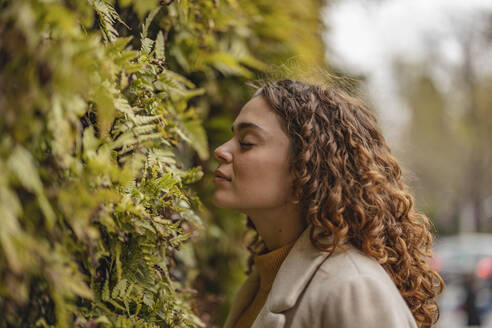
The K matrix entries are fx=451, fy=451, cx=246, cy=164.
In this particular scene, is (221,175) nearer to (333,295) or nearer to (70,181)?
(333,295)

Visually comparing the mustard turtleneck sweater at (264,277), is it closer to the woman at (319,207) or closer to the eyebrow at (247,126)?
the woman at (319,207)

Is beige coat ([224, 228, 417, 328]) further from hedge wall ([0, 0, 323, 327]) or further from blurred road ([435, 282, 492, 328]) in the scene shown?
blurred road ([435, 282, 492, 328])

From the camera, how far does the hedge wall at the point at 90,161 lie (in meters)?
1.08

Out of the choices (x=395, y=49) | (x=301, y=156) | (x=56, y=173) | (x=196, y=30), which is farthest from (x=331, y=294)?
(x=395, y=49)

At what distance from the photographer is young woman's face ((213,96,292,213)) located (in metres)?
2.04

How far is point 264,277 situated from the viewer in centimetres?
228

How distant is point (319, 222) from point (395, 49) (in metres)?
25.5

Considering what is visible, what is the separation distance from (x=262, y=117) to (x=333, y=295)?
87 cm

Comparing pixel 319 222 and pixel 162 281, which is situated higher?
pixel 319 222

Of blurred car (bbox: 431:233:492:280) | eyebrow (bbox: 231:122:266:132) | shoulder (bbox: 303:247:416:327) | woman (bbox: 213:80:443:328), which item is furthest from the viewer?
blurred car (bbox: 431:233:492:280)

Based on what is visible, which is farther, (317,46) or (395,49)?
(395,49)

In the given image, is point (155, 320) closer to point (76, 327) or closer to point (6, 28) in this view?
point (76, 327)

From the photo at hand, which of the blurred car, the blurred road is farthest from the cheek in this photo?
the blurred car

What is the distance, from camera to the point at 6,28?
1.09 metres
